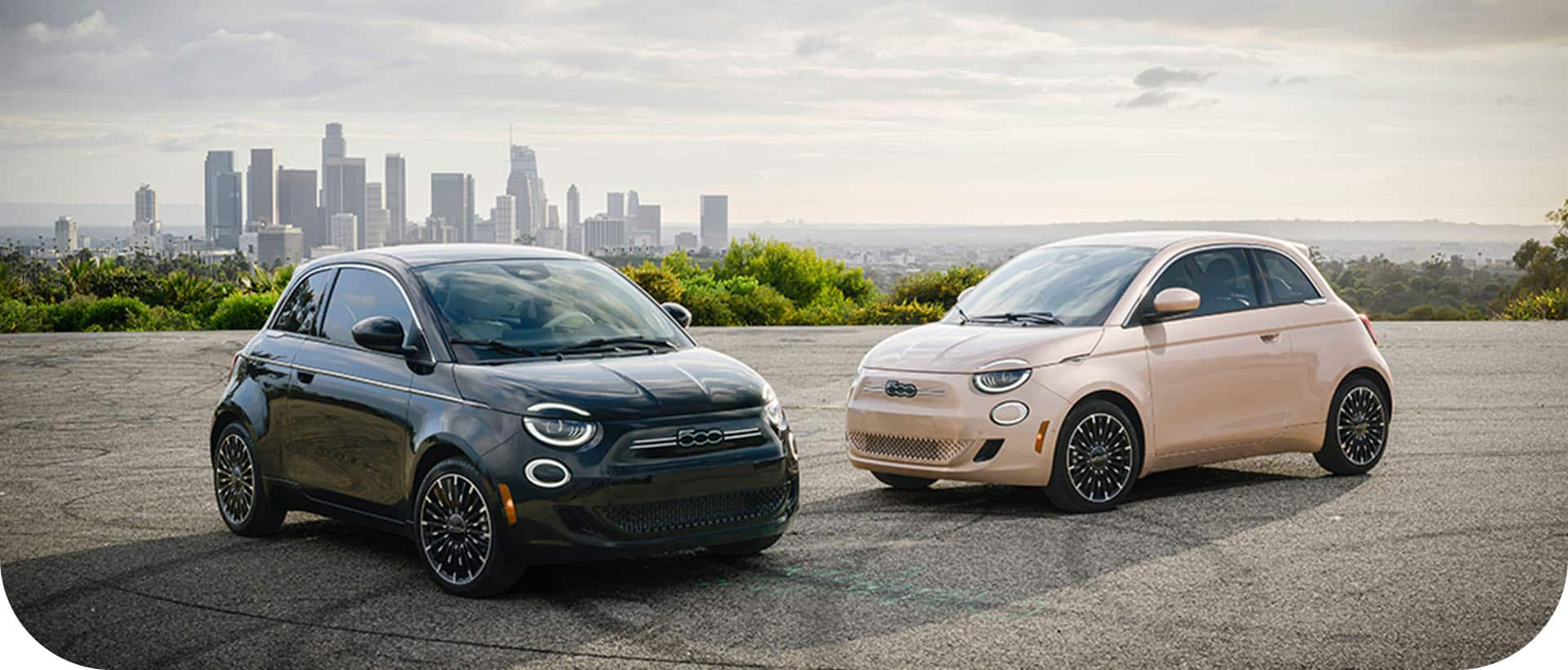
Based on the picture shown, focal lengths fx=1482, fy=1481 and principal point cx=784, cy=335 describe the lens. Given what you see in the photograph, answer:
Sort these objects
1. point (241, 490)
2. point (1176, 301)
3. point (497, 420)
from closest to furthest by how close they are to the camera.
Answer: point (497, 420)
point (241, 490)
point (1176, 301)

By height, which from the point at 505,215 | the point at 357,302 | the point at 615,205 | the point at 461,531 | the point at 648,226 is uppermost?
the point at 615,205

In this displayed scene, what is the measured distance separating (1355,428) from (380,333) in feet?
23.8

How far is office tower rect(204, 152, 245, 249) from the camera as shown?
5338cm

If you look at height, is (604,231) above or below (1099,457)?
above

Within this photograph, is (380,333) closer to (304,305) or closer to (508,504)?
(508,504)

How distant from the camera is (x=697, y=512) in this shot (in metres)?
7.40

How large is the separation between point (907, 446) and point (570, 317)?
105 inches

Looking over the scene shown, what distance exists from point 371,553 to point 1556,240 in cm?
3670

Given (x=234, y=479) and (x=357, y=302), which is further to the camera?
(x=234, y=479)

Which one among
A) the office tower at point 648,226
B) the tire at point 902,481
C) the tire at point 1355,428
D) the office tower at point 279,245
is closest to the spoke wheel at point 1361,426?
the tire at point 1355,428

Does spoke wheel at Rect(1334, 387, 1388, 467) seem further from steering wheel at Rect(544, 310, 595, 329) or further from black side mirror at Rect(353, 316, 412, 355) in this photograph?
black side mirror at Rect(353, 316, 412, 355)

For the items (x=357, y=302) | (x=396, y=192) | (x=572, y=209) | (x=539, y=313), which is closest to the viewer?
(x=539, y=313)

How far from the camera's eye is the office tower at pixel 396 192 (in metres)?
54.8

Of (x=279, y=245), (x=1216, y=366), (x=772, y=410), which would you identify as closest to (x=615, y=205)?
(x=279, y=245)
